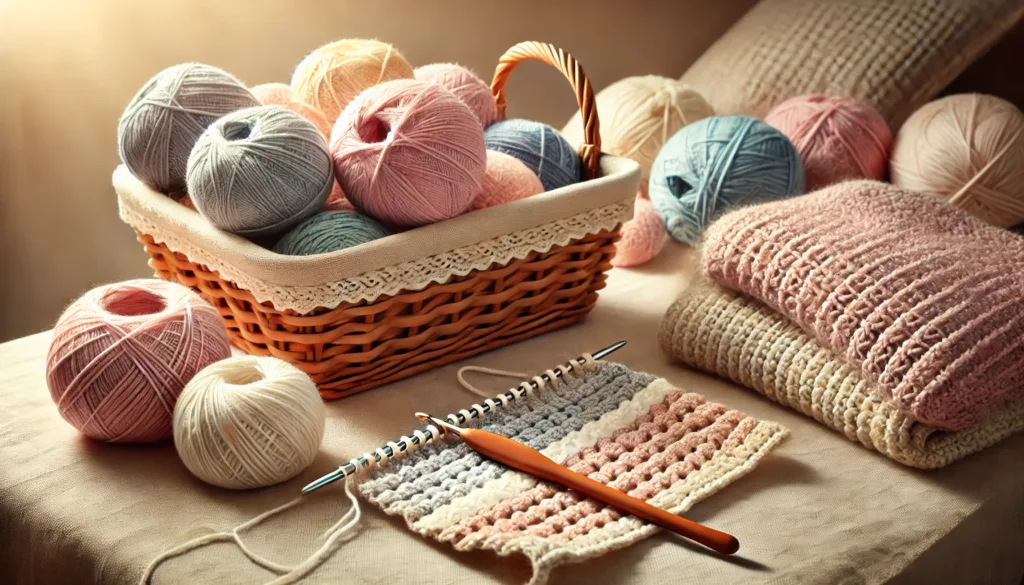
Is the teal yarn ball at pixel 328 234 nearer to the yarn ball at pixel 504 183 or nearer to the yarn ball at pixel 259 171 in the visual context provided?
the yarn ball at pixel 259 171

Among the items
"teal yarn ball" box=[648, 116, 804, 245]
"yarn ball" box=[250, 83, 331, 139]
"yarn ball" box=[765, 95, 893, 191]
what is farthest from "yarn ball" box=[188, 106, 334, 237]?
"yarn ball" box=[765, 95, 893, 191]

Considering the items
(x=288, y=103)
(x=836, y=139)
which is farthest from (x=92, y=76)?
(x=836, y=139)

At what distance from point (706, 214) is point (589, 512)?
Result: 1.86 feet

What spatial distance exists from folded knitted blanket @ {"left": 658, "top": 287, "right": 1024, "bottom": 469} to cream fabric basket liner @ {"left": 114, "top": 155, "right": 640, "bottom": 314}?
0.45ft

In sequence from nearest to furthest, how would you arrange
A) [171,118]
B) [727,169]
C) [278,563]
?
[278,563] → [171,118] → [727,169]

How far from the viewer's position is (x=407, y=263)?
0.83 meters

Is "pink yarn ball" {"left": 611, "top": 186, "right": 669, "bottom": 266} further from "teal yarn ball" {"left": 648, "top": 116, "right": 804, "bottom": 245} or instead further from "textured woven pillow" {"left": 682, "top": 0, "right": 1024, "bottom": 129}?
"textured woven pillow" {"left": 682, "top": 0, "right": 1024, "bottom": 129}

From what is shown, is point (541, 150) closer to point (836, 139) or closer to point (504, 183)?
point (504, 183)

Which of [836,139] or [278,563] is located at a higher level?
[836,139]

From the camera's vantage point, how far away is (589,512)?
687mm

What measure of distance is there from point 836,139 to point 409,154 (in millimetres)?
672

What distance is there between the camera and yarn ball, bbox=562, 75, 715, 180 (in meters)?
1.31

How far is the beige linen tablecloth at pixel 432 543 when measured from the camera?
2.11 ft

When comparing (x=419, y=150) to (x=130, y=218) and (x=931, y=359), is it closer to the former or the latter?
(x=130, y=218)
